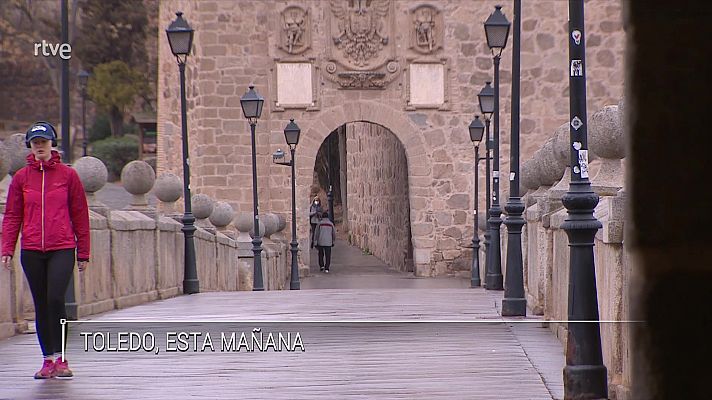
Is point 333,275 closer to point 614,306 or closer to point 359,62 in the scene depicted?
point 359,62

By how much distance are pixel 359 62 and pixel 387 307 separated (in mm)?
15489

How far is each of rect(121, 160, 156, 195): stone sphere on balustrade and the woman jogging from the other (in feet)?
23.7

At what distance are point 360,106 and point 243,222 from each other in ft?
18.9

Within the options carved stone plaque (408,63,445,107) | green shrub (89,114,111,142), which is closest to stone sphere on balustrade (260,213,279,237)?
carved stone plaque (408,63,445,107)

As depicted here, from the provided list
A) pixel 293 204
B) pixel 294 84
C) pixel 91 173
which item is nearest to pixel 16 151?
pixel 91 173

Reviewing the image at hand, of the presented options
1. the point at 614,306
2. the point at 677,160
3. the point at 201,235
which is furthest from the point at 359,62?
the point at 677,160

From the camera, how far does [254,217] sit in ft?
71.4

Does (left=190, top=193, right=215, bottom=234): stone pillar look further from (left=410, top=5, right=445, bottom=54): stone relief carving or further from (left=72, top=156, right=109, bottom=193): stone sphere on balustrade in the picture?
(left=410, top=5, right=445, bottom=54): stone relief carving

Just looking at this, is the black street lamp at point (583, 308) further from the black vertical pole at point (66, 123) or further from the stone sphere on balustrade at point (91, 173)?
the stone sphere on balustrade at point (91, 173)

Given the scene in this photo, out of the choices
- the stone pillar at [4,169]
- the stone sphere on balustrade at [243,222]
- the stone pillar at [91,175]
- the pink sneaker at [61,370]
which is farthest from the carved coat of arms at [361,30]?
the pink sneaker at [61,370]

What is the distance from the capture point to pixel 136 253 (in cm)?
1268

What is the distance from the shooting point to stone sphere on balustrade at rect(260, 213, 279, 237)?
24812 mm

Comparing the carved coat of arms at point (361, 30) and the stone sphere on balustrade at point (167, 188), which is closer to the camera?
the stone sphere on balustrade at point (167, 188)

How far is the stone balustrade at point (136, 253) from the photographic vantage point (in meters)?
10.3
